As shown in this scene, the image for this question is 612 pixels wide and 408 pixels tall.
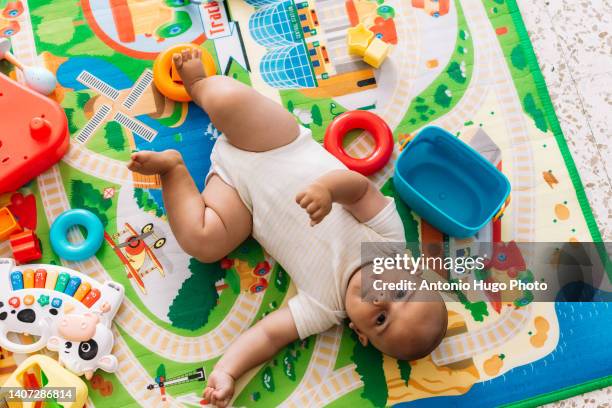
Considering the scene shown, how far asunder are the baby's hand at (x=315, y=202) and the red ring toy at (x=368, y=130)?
0.21 meters

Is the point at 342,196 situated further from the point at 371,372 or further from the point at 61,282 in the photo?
the point at 61,282

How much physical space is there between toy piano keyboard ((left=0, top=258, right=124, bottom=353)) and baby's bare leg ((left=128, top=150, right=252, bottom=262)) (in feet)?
0.54

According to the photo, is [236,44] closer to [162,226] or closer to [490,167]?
[162,226]

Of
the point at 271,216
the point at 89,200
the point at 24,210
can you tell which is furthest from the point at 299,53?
the point at 24,210

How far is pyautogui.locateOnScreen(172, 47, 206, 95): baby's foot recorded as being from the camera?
1.07 metres

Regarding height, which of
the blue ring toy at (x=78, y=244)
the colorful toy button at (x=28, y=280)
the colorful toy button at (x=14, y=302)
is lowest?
the colorful toy button at (x=14, y=302)

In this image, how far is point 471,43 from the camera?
1.23m

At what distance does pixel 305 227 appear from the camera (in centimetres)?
104

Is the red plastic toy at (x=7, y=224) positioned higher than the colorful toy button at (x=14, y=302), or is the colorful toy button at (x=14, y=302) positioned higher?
the red plastic toy at (x=7, y=224)

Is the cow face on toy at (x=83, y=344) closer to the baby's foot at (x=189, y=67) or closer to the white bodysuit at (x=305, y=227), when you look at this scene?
the white bodysuit at (x=305, y=227)

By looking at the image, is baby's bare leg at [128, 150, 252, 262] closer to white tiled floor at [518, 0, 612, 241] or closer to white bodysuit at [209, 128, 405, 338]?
white bodysuit at [209, 128, 405, 338]

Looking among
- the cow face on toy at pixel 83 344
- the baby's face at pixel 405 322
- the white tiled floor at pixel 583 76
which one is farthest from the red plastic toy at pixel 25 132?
the white tiled floor at pixel 583 76

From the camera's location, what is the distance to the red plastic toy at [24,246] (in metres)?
1.06

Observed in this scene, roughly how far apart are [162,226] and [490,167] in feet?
1.96
